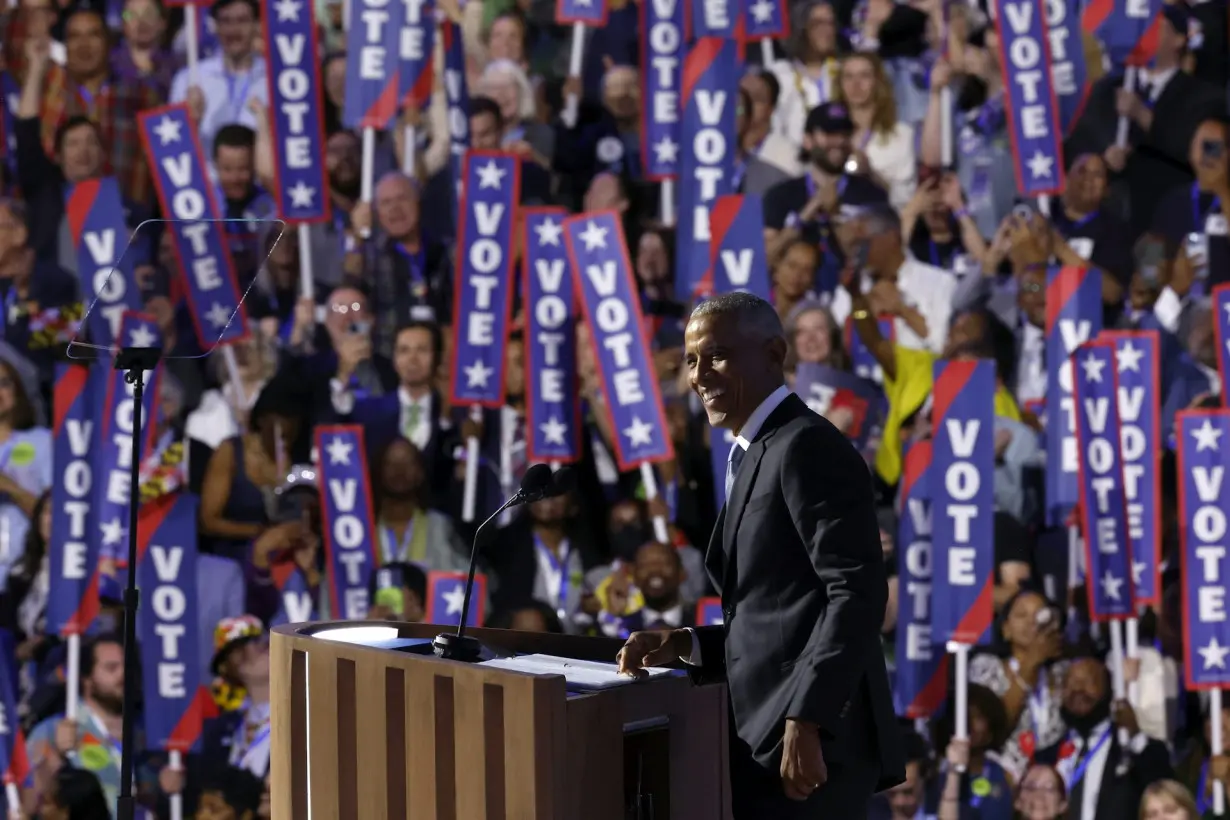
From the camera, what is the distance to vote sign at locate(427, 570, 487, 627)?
12.4ft

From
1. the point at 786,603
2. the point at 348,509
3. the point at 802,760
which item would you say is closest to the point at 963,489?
the point at 348,509

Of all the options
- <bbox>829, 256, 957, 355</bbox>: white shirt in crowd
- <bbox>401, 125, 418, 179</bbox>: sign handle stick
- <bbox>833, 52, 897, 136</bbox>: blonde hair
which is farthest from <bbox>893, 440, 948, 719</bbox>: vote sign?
<bbox>401, 125, 418, 179</bbox>: sign handle stick

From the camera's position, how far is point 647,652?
6.15 ft

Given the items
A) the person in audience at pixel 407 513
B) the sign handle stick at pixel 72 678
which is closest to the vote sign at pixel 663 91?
the person in audience at pixel 407 513

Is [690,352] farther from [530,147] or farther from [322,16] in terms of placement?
[322,16]

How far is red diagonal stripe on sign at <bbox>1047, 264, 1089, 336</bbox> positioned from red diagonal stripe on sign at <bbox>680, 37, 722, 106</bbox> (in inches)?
43.8

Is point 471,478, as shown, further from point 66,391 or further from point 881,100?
point 881,100

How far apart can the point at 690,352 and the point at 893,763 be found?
634mm

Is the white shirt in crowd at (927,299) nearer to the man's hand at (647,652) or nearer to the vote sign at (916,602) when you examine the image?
the vote sign at (916,602)

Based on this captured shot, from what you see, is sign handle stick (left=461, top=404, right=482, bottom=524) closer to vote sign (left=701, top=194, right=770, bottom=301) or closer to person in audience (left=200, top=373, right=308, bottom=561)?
person in audience (left=200, top=373, right=308, bottom=561)

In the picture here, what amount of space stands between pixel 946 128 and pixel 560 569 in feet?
5.29

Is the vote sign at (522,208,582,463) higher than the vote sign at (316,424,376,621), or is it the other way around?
the vote sign at (522,208,582,463)

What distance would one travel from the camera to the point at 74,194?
3941 mm

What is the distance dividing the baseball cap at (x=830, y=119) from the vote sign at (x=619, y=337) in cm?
60
